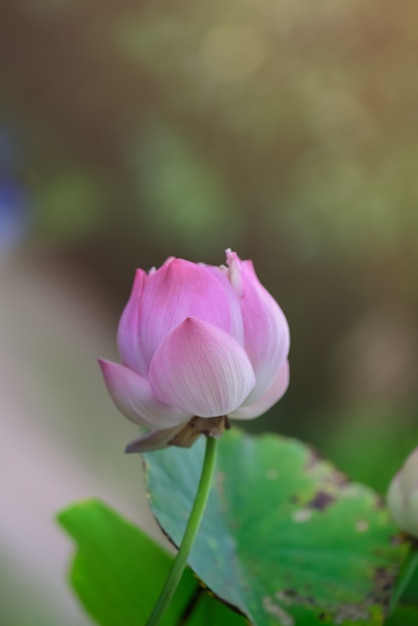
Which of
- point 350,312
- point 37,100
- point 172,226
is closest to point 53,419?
point 172,226

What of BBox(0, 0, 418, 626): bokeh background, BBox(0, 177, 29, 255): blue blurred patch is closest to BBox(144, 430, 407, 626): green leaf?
BBox(0, 0, 418, 626): bokeh background

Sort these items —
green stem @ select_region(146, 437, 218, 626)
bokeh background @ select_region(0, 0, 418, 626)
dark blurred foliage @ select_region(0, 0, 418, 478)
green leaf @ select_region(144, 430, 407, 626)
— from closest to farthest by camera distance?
green stem @ select_region(146, 437, 218, 626), green leaf @ select_region(144, 430, 407, 626), bokeh background @ select_region(0, 0, 418, 626), dark blurred foliage @ select_region(0, 0, 418, 478)

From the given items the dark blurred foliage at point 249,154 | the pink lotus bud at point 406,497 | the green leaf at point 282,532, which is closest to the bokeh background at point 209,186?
the dark blurred foliage at point 249,154

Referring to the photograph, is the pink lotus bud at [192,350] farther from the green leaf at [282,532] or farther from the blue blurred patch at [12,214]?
the blue blurred patch at [12,214]

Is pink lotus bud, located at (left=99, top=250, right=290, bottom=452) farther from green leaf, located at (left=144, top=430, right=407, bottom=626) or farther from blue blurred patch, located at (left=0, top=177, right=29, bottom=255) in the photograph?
blue blurred patch, located at (left=0, top=177, right=29, bottom=255)

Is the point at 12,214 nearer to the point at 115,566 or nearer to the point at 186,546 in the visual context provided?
the point at 115,566

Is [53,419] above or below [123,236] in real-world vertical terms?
below

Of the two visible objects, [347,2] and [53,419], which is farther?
[347,2]

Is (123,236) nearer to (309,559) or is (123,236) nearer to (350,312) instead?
(350,312)
